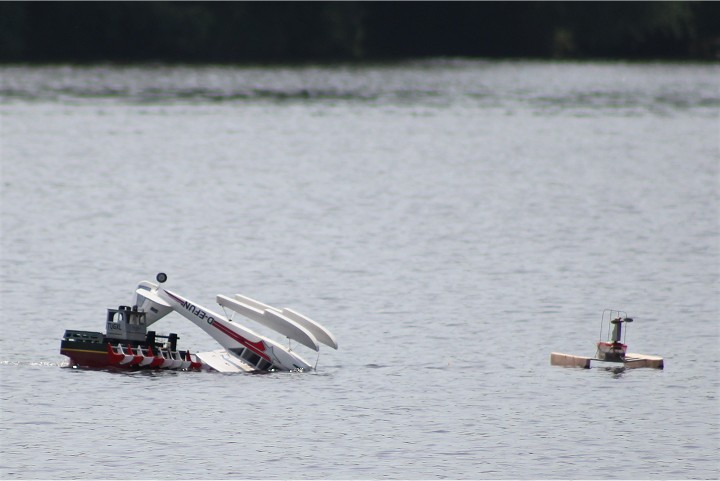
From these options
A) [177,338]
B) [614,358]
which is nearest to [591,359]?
[614,358]

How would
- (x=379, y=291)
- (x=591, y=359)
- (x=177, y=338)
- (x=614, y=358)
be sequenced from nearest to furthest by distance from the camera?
1. (x=177, y=338)
2. (x=614, y=358)
3. (x=591, y=359)
4. (x=379, y=291)

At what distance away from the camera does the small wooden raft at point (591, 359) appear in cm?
5400

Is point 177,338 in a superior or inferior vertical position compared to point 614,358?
inferior

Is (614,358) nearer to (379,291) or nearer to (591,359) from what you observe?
(591,359)

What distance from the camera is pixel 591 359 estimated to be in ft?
178

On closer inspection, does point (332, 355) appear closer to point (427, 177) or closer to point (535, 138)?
point (427, 177)

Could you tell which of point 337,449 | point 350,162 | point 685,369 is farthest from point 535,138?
point 337,449

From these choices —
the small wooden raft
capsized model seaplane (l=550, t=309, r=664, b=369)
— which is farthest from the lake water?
capsized model seaplane (l=550, t=309, r=664, b=369)

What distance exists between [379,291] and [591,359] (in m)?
19.0

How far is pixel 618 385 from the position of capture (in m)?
51.1

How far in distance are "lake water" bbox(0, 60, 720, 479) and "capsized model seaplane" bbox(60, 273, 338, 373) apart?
811mm

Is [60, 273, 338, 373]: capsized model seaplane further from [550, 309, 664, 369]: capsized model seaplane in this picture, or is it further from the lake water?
[550, 309, 664, 369]: capsized model seaplane

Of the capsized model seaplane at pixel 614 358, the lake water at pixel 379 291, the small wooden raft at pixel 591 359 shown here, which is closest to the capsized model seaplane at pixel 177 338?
the lake water at pixel 379 291

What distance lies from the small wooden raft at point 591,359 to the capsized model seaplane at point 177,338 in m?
8.90
